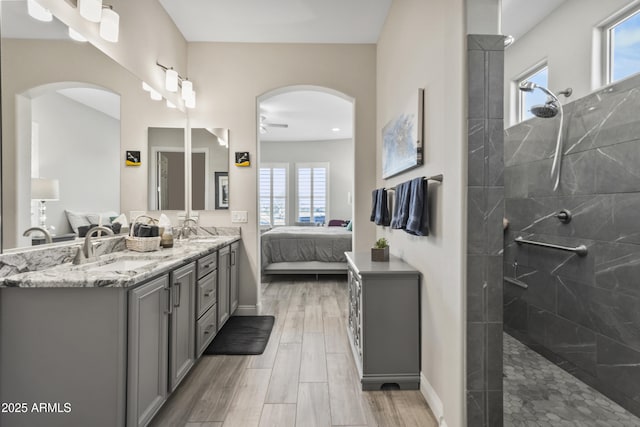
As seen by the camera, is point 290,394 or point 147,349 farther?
point 290,394

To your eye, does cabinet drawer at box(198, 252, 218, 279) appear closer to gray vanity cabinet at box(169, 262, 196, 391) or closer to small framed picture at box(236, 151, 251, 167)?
gray vanity cabinet at box(169, 262, 196, 391)

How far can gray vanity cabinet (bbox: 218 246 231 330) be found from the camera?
295 cm

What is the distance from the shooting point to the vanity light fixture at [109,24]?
2.15 metres

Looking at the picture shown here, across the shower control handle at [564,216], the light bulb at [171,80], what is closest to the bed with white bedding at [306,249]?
the light bulb at [171,80]

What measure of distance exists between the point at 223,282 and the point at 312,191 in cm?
635

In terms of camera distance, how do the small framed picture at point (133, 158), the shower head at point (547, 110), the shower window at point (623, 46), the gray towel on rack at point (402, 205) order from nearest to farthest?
1. the shower window at point (623, 46)
2. the gray towel on rack at point (402, 205)
3. the shower head at point (547, 110)
4. the small framed picture at point (133, 158)

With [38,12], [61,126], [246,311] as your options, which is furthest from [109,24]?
[246,311]

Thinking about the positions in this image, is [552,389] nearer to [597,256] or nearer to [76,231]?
[597,256]

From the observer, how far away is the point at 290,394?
2111 millimetres

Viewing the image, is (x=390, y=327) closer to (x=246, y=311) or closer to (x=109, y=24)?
(x=246, y=311)

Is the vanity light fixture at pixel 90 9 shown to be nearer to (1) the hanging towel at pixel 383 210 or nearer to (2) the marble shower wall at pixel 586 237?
(1) the hanging towel at pixel 383 210

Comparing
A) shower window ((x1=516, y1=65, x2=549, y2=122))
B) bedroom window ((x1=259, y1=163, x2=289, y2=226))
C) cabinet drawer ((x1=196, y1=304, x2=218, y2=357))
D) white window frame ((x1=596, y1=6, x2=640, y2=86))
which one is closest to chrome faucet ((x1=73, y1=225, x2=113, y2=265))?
cabinet drawer ((x1=196, y1=304, x2=218, y2=357))

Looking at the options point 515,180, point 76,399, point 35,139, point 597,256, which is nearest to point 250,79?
point 35,139

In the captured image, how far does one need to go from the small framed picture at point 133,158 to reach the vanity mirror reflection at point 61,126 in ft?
0.13
